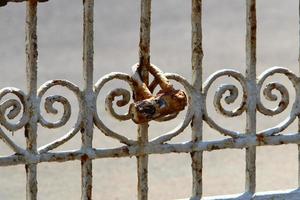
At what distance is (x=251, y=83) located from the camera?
11.9 feet

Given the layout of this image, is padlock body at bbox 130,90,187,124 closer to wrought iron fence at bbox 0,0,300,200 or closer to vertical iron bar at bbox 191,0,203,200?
wrought iron fence at bbox 0,0,300,200

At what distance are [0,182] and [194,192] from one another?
1.43m

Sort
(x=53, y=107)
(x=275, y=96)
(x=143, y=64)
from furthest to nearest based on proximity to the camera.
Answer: (x=275, y=96) → (x=143, y=64) → (x=53, y=107)

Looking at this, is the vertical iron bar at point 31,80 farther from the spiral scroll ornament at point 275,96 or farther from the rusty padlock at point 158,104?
the spiral scroll ornament at point 275,96

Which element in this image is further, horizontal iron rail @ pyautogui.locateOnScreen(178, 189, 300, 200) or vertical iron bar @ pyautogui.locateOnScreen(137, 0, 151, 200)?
horizontal iron rail @ pyautogui.locateOnScreen(178, 189, 300, 200)

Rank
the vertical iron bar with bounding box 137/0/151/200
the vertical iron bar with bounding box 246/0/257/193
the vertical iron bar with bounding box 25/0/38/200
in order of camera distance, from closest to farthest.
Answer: the vertical iron bar with bounding box 25/0/38/200 → the vertical iron bar with bounding box 137/0/151/200 → the vertical iron bar with bounding box 246/0/257/193

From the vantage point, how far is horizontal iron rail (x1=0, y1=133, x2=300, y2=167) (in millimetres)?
3344

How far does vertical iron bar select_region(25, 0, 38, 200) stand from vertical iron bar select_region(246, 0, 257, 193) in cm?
79

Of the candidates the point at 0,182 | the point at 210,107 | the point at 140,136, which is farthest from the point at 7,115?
the point at 210,107

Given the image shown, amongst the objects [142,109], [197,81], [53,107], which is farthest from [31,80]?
[197,81]

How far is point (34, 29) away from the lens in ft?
10.9

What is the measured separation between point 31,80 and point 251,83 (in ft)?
2.71

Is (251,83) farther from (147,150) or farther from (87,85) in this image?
(87,85)

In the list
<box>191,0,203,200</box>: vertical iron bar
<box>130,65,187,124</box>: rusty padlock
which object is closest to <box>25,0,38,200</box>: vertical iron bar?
<box>130,65,187,124</box>: rusty padlock
